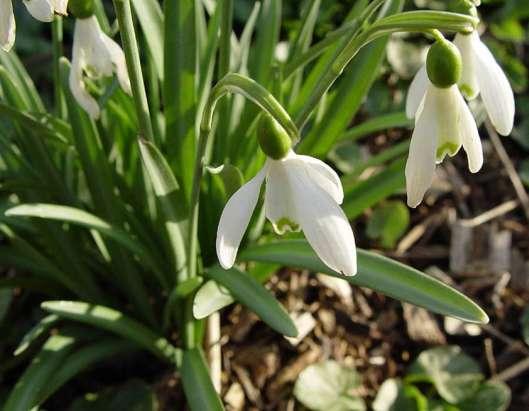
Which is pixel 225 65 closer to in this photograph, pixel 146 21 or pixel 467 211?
pixel 146 21

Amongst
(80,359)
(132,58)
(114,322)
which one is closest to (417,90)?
(132,58)

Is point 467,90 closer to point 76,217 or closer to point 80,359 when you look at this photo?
point 76,217

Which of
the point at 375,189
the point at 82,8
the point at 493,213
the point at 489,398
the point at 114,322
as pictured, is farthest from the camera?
the point at 493,213

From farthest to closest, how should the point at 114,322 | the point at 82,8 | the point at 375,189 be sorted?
the point at 375,189, the point at 114,322, the point at 82,8

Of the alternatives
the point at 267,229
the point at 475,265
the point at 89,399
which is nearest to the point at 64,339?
the point at 89,399

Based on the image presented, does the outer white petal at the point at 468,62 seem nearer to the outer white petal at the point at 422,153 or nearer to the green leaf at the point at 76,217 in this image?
the outer white petal at the point at 422,153

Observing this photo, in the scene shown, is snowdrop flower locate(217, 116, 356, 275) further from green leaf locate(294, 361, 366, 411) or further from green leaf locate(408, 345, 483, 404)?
green leaf locate(408, 345, 483, 404)

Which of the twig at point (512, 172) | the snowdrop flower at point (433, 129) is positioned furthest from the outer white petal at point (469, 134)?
the twig at point (512, 172)

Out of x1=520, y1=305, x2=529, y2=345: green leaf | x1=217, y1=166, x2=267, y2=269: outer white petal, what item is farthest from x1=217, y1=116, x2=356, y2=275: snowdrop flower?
→ x1=520, y1=305, x2=529, y2=345: green leaf
